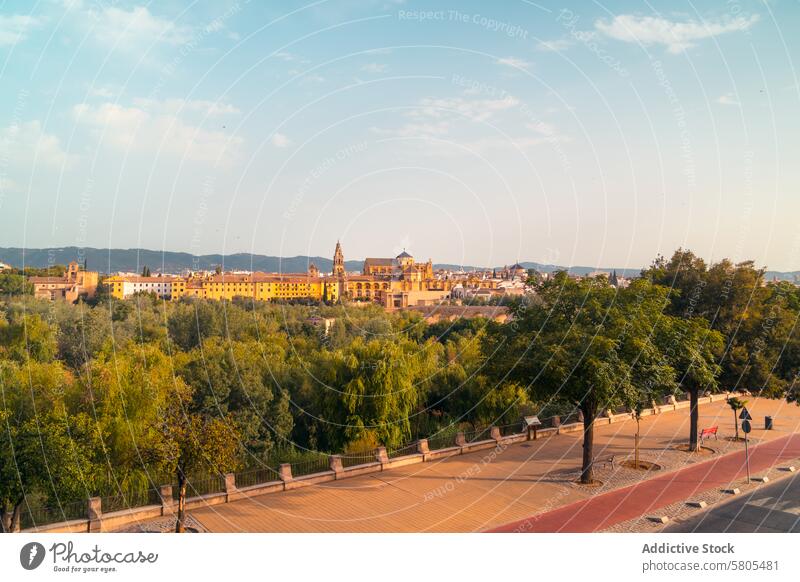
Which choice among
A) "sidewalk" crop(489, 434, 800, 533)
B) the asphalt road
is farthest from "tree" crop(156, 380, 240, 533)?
the asphalt road

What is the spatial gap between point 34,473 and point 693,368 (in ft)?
55.9

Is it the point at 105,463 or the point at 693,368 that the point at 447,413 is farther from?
the point at 105,463

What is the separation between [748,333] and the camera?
19.0 metres

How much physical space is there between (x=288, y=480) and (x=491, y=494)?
17.8 feet

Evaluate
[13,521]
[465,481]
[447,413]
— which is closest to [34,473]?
[13,521]

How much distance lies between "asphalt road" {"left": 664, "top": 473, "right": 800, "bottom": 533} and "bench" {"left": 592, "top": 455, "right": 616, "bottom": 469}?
3.58 metres

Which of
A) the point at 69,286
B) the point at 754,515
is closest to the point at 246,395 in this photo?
the point at 754,515

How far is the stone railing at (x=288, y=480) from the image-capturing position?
1215 cm

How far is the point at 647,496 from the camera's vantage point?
45.9 feet

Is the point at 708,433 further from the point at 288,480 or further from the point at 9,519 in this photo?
the point at 9,519

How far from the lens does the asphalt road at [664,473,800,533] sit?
12.1 meters

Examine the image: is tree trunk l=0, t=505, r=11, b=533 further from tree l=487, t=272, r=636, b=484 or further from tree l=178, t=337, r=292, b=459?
tree l=487, t=272, r=636, b=484

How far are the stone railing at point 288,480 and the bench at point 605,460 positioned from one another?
2.90 metres

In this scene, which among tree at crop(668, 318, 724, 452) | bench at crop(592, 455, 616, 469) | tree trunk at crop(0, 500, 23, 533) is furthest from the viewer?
bench at crop(592, 455, 616, 469)
